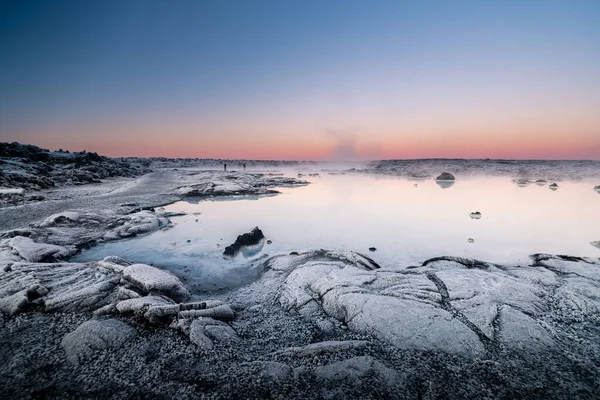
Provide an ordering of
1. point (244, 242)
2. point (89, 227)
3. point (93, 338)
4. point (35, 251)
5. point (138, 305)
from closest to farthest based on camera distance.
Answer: point (93, 338)
point (138, 305)
point (35, 251)
point (244, 242)
point (89, 227)

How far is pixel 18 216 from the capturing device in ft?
34.2

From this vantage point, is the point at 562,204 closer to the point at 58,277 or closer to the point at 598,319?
the point at 598,319

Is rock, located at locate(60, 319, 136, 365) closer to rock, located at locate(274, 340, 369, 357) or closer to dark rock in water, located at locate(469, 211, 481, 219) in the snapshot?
rock, located at locate(274, 340, 369, 357)

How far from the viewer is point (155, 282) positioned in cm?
466

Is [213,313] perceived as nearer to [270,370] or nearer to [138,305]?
[138,305]

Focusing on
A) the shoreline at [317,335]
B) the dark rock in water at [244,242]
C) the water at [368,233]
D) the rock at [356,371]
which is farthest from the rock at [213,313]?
the dark rock in water at [244,242]

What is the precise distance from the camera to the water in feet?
22.5

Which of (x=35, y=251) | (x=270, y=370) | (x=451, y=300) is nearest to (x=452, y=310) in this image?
(x=451, y=300)

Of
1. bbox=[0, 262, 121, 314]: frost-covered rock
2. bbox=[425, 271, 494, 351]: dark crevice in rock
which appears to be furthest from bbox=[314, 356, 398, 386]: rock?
bbox=[0, 262, 121, 314]: frost-covered rock

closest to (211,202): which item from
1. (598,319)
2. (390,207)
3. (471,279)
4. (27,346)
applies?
(390,207)

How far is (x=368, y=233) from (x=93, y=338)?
803 centimetres

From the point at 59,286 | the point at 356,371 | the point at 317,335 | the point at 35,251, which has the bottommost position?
the point at 317,335

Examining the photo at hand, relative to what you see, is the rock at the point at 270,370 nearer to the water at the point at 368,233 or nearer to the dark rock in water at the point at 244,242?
the water at the point at 368,233

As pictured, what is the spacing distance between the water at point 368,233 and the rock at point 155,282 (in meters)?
0.65
